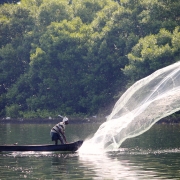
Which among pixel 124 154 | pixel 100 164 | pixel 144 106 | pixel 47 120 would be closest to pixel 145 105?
pixel 144 106

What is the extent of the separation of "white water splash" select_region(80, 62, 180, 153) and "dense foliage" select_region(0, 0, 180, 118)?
41.2 metres

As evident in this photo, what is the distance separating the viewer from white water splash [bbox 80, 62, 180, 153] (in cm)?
3041

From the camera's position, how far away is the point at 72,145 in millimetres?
36219

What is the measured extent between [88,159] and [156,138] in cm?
1463

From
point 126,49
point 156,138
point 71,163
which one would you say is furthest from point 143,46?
point 71,163

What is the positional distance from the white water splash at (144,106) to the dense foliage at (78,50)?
4117cm

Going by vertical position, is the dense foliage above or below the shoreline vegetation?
Answer: above

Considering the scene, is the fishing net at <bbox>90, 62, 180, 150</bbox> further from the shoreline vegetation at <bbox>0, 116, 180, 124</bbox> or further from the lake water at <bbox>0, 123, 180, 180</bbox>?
the shoreline vegetation at <bbox>0, 116, 180, 124</bbox>

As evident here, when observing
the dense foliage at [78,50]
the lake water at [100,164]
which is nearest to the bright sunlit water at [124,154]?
the lake water at [100,164]

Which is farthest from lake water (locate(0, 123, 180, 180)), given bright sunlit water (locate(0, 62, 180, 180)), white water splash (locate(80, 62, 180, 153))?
white water splash (locate(80, 62, 180, 153))

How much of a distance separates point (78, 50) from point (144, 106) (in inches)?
2296

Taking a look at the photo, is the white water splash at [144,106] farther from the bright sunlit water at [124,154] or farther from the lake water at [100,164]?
the lake water at [100,164]

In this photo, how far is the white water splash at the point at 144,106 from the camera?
3041 cm

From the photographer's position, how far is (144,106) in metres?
30.9
